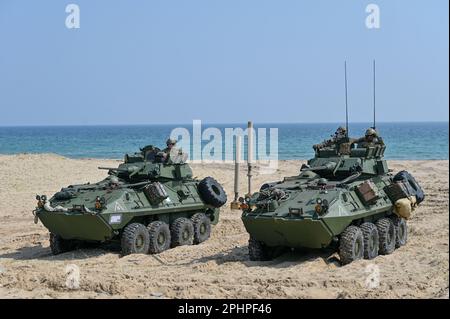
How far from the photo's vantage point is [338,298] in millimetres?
9523

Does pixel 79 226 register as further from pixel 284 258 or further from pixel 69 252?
pixel 284 258

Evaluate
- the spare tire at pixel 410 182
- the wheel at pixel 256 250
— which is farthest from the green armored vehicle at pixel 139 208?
the spare tire at pixel 410 182

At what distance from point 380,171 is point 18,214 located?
10679 millimetres

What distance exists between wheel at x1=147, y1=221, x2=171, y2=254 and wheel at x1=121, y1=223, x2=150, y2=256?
0.13 metres

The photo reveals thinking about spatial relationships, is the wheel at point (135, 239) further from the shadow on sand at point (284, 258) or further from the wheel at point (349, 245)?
the wheel at point (349, 245)

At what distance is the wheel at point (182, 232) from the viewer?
1452 cm

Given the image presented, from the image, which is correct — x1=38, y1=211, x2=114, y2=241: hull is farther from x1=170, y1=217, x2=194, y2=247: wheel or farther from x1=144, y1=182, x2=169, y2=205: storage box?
x1=170, y1=217, x2=194, y2=247: wheel

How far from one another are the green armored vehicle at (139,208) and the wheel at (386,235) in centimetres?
391

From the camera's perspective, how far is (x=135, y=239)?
13.3m

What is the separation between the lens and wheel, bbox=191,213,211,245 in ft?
49.9

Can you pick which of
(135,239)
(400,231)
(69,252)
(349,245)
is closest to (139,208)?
(135,239)
